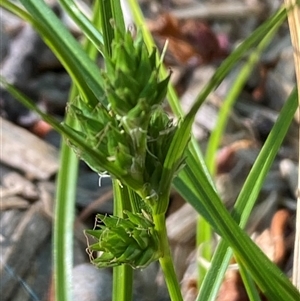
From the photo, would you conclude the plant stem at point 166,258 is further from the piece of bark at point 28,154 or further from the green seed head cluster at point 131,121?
the piece of bark at point 28,154

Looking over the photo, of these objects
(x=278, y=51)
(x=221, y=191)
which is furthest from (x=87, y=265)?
(x=278, y=51)

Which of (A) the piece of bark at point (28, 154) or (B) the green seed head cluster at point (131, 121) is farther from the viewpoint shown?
(A) the piece of bark at point (28, 154)

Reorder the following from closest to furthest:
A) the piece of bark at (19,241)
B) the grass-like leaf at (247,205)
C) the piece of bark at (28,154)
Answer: the grass-like leaf at (247,205)
the piece of bark at (19,241)
the piece of bark at (28,154)

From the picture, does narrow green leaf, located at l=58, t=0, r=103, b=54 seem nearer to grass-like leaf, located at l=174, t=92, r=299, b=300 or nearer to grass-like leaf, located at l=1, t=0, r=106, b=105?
grass-like leaf, located at l=1, t=0, r=106, b=105

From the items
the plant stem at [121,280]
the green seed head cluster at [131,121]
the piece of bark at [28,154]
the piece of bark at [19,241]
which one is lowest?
the plant stem at [121,280]

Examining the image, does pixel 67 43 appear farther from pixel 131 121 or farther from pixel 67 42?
pixel 131 121

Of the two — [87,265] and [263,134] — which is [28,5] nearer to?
[87,265]

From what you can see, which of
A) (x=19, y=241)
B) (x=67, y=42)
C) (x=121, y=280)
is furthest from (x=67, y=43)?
(x=19, y=241)

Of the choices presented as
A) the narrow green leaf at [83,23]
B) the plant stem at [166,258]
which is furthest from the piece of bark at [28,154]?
the plant stem at [166,258]
